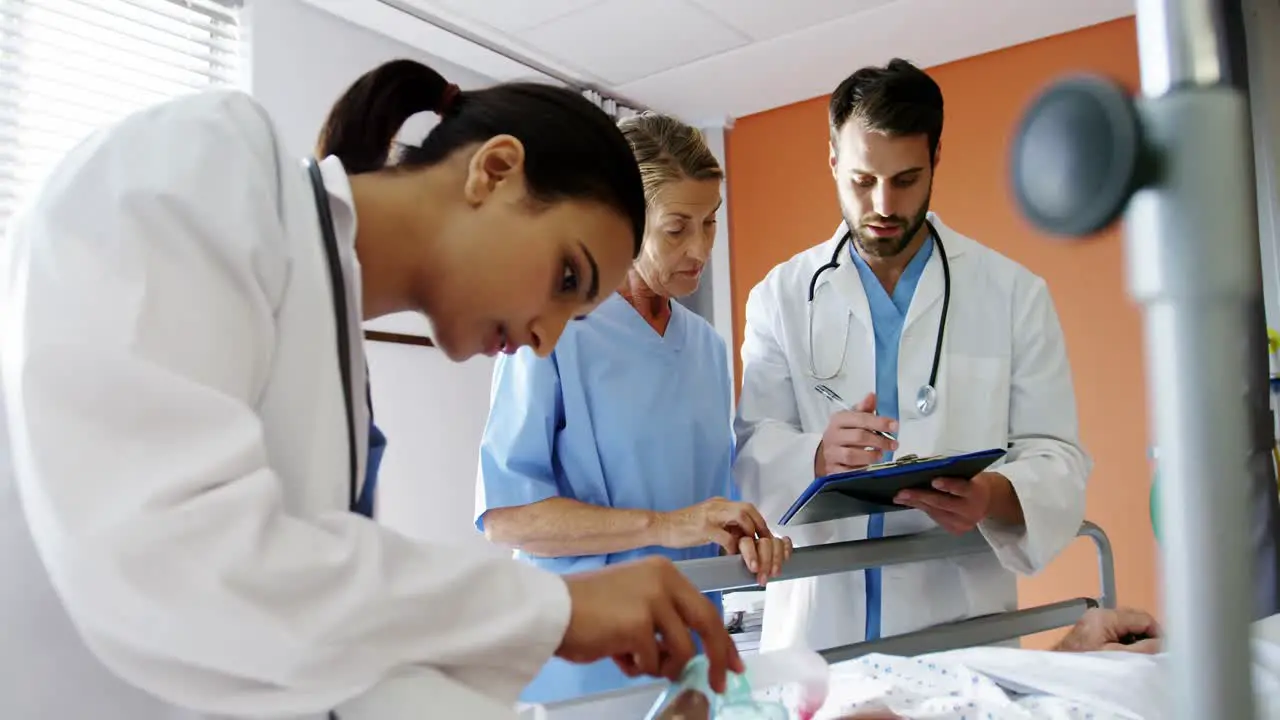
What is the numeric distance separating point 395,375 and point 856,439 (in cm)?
232

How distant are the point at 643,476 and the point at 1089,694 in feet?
2.43

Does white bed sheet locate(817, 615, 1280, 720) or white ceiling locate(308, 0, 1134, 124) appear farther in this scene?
white ceiling locate(308, 0, 1134, 124)

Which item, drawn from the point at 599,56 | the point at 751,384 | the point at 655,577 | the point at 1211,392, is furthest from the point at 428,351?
the point at 1211,392

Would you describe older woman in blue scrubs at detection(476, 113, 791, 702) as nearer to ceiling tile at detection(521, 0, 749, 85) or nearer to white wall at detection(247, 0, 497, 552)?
white wall at detection(247, 0, 497, 552)

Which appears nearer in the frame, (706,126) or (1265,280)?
(1265,280)

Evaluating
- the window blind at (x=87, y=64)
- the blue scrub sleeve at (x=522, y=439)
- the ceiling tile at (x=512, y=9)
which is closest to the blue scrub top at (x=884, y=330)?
the blue scrub sleeve at (x=522, y=439)

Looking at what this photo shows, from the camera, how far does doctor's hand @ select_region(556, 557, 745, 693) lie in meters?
0.71

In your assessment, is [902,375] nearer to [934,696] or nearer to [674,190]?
[674,190]

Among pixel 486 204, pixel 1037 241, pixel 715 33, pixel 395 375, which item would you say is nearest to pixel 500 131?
pixel 486 204

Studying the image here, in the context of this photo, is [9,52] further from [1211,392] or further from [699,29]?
[1211,392]

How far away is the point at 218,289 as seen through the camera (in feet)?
1.99

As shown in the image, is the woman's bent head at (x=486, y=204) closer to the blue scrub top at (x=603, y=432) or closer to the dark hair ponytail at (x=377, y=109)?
the dark hair ponytail at (x=377, y=109)

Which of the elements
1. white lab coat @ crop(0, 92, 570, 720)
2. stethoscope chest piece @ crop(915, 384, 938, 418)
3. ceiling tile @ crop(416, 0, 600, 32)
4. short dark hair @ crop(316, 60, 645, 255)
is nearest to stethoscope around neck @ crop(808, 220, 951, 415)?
stethoscope chest piece @ crop(915, 384, 938, 418)

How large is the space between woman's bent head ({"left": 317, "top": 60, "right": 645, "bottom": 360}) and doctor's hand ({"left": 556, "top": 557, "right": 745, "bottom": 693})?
0.31 meters
